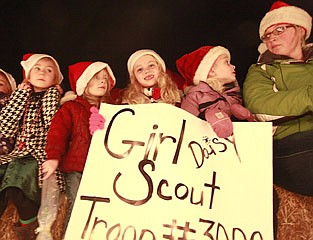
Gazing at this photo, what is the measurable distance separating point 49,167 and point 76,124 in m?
0.19

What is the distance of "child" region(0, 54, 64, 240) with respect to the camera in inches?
57.9

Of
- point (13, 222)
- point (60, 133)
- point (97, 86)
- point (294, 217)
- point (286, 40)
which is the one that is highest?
point (286, 40)

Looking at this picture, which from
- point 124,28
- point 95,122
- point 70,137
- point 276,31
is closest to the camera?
point 95,122

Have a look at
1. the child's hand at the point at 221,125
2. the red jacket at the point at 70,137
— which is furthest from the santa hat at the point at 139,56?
the child's hand at the point at 221,125

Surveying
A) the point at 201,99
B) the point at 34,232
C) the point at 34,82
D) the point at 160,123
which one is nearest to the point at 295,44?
the point at 201,99

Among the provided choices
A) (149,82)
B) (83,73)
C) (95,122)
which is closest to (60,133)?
(95,122)

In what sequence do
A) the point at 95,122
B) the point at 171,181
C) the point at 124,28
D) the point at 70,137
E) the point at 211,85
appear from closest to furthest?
the point at 171,181 → the point at 95,122 → the point at 70,137 → the point at 211,85 → the point at 124,28

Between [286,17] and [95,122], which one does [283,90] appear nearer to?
[286,17]

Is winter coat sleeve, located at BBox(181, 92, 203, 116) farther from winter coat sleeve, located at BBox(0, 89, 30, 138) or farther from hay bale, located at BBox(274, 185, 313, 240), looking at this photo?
winter coat sleeve, located at BBox(0, 89, 30, 138)

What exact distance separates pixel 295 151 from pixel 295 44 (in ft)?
1.56

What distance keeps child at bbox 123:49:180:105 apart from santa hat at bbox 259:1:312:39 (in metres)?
0.46

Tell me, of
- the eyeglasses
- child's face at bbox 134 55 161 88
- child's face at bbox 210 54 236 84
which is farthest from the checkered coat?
the eyeglasses

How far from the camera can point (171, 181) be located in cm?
133

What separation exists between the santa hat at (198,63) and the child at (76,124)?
287 millimetres
